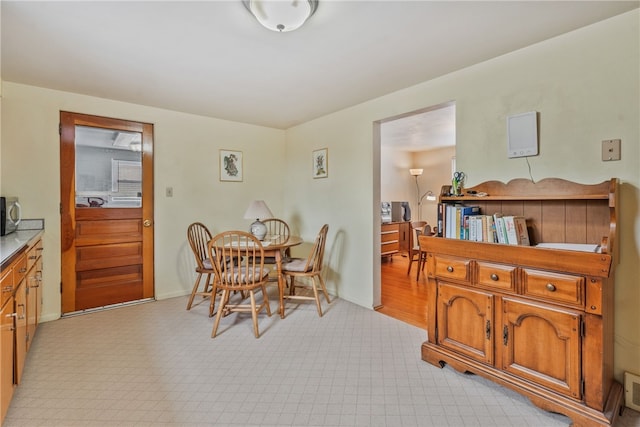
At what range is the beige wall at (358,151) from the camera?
5.80 feet

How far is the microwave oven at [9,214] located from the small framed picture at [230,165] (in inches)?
76.1

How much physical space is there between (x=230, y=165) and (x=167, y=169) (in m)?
0.78

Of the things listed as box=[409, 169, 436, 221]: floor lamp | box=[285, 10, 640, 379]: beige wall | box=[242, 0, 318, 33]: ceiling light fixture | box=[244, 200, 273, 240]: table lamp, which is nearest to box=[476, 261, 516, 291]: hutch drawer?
box=[285, 10, 640, 379]: beige wall

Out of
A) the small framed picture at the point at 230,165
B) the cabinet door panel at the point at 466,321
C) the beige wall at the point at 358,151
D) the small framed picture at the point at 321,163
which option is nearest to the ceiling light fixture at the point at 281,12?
the beige wall at the point at 358,151

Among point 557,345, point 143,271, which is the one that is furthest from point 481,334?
point 143,271

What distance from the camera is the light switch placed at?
1.76m

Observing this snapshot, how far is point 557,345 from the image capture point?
165 cm

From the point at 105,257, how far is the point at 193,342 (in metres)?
1.54

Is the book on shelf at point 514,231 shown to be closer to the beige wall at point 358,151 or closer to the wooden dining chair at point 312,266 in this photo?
the beige wall at point 358,151

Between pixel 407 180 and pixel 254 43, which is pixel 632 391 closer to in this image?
pixel 254 43

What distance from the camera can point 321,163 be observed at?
12.8 ft

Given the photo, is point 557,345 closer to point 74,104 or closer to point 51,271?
point 51,271

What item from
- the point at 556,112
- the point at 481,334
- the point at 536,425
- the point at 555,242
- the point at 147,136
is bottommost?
the point at 536,425

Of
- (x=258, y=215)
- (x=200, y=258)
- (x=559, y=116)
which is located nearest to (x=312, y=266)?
(x=258, y=215)
